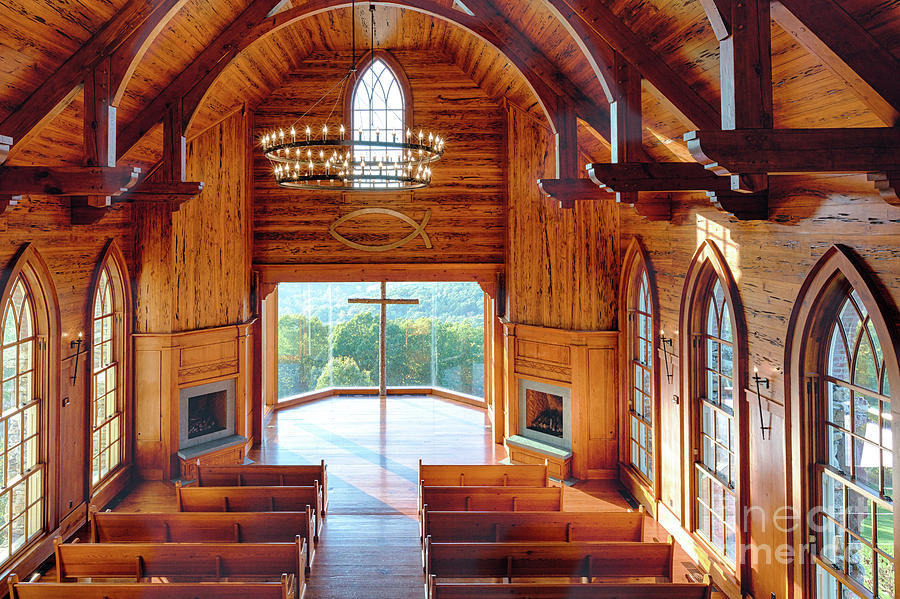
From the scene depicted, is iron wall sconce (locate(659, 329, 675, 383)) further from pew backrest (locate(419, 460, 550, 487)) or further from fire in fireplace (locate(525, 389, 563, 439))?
fire in fireplace (locate(525, 389, 563, 439))

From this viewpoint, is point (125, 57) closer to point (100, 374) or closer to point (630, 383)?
point (100, 374)

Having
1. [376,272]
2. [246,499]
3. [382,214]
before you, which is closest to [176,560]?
[246,499]

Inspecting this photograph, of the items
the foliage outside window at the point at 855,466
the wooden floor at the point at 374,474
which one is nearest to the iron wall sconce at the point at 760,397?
the foliage outside window at the point at 855,466

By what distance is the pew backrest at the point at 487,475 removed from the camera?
795 centimetres

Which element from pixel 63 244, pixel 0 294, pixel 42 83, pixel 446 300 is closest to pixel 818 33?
pixel 42 83

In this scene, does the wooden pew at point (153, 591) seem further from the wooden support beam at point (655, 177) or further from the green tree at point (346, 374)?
the green tree at point (346, 374)

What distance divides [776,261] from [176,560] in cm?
552

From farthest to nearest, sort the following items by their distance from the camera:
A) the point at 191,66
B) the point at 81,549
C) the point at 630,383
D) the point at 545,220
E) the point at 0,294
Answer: the point at 545,220 → the point at 630,383 → the point at 191,66 → the point at 0,294 → the point at 81,549

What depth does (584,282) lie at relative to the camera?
9820 mm

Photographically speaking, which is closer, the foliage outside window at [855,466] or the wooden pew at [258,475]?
the foliage outside window at [855,466]

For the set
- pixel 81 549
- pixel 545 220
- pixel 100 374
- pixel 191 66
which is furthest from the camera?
pixel 545 220

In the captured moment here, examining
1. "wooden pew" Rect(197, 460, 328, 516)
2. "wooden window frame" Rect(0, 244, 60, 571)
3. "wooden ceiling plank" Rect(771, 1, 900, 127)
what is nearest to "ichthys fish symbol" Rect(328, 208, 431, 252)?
"wooden pew" Rect(197, 460, 328, 516)

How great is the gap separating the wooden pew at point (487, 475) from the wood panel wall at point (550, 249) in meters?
2.63

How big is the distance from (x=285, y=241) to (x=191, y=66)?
145 inches
